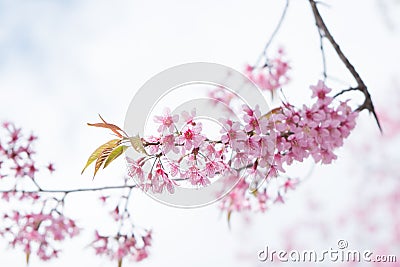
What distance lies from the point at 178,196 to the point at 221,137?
0.20 meters

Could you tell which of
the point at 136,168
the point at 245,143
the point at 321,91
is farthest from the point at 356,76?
the point at 136,168

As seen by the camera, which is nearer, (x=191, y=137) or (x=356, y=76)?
(x=191, y=137)

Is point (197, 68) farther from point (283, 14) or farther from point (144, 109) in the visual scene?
point (283, 14)

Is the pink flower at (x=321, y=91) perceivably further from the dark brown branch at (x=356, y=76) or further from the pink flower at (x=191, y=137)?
the pink flower at (x=191, y=137)

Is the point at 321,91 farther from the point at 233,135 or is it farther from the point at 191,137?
the point at 191,137

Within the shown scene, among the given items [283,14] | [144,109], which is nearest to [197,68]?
[144,109]

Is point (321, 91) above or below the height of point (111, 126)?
above

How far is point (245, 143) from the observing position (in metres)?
1.29

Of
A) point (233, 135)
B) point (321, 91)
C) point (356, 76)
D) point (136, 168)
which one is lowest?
point (136, 168)

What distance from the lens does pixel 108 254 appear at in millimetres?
2137

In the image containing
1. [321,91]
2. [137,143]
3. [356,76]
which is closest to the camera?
[137,143]

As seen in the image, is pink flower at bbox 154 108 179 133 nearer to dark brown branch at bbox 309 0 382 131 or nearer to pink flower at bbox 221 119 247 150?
pink flower at bbox 221 119 247 150

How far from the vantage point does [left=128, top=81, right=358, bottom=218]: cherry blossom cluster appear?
126 centimetres

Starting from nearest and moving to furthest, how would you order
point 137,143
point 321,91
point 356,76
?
point 137,143 → point 321,91 → point 356,76
